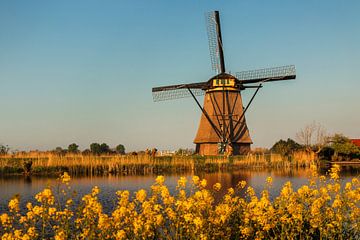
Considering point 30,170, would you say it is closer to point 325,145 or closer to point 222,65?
point 222,65

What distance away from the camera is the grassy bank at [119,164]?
26.3 metres

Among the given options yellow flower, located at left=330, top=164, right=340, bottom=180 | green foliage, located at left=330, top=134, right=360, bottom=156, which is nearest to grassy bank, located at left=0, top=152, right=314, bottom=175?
green foliage, located at left=330, top=134, right=360, bottom=156

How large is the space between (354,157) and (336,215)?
43.0 meters

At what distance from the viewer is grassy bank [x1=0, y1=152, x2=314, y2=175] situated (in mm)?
26266

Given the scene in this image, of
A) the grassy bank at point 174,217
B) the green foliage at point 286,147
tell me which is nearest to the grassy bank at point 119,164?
the green foliage at point 286,147

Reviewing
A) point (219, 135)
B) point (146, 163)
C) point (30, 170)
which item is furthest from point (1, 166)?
point (219, 135)

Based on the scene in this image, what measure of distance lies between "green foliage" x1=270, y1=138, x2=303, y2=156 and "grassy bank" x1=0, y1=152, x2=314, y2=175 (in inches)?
185

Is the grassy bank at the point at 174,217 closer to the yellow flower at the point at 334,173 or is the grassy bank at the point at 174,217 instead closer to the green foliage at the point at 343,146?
the yellow flower at the point at 334,173

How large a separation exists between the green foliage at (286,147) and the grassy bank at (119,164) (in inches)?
185

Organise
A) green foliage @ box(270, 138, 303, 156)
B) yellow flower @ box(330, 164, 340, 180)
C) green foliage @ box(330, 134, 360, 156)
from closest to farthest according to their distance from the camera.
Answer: yellow flower @ box(330, 164, 340, 180), green foliage @ box(270, 138, 303, 156), green foliage @ box(330, 134, 360, 156)

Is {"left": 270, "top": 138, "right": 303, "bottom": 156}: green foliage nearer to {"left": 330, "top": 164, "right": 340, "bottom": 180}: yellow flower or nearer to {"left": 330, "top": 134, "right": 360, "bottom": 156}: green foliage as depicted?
{"left": 330, "top": 134, "right": 360, "bottom": 156}: green foliage

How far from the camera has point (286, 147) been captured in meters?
41.1

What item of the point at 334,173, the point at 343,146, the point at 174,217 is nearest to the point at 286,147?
the point at 343,146

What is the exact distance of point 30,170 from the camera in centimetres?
2584
